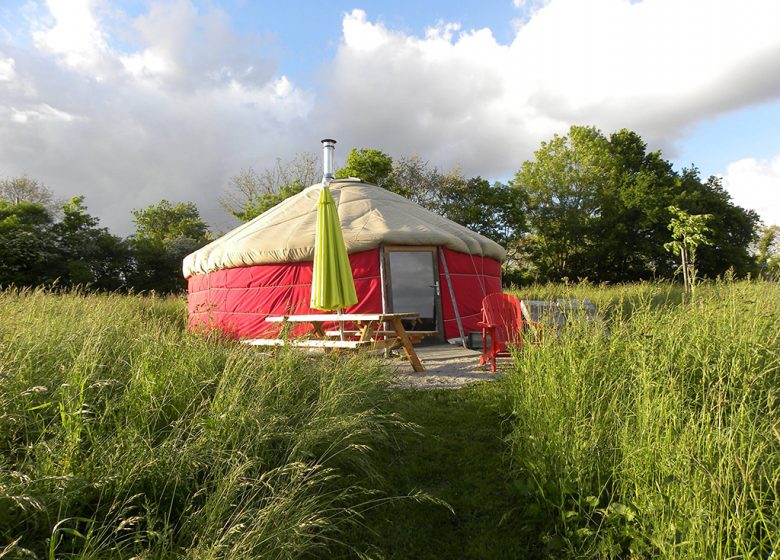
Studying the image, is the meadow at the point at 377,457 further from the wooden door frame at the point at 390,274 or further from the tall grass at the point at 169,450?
the wooden door frame at the point at 390,274

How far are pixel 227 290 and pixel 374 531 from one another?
685cm

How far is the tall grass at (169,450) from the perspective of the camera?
4.88 ft

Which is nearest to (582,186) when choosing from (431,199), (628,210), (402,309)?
(628,210)

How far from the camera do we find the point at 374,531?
79.7 inches

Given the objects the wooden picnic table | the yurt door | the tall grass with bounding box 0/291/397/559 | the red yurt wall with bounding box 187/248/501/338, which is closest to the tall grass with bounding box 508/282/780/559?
the tall grass with bounding box 0/291/397/559

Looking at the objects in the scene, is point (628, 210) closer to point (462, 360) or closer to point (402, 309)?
point (402, 309)

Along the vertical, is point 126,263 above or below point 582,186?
below

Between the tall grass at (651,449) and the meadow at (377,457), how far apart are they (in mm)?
13

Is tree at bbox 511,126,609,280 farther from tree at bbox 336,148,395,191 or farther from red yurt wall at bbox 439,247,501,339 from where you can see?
red yurt wall at bbox 439,247,501,339

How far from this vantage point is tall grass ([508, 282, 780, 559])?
4.92 feet

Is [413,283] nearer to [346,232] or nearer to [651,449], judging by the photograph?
[346,232]

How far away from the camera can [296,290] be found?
7.43 metres

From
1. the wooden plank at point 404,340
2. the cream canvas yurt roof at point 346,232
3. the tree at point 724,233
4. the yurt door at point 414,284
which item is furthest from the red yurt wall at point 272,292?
the tree at point 724,233

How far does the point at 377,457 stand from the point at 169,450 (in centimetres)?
116
